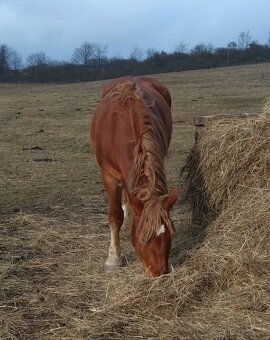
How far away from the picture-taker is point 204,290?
4.07 meters

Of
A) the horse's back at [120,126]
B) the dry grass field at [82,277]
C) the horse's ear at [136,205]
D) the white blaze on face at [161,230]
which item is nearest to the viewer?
the dry grass field at [82,277]

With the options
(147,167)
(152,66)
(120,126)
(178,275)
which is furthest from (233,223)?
(152,66)

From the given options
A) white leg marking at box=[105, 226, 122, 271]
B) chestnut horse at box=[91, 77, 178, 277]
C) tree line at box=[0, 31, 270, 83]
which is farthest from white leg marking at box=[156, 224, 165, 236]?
tree line at box=[0, 31, 270, 83]

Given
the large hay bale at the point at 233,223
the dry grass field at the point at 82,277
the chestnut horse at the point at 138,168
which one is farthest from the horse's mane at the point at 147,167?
the large hay bale at the point at 233,223

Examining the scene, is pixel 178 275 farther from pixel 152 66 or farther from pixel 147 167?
pixel 152 66

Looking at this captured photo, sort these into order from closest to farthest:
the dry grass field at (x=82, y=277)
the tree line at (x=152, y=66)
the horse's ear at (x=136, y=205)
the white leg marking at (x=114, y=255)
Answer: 1. the dry grass field at (x=82, y=277)
2. the horse's ear at (x=136, y=205)
3. the white leg marking at (x=114, y=255)
4. the tree line at (x=152, y=66)

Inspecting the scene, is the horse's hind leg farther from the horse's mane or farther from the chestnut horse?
the horse's mane

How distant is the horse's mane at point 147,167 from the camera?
3965 millimetres

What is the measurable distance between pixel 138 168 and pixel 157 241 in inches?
26.1

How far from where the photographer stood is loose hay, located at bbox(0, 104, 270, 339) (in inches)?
143

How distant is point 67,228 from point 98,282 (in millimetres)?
1659

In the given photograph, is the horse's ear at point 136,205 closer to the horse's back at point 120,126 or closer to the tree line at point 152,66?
the horse's back at point 120,126

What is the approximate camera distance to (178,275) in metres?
4.11

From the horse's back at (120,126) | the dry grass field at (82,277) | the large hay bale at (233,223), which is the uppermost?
the horse's back at (120,126)
